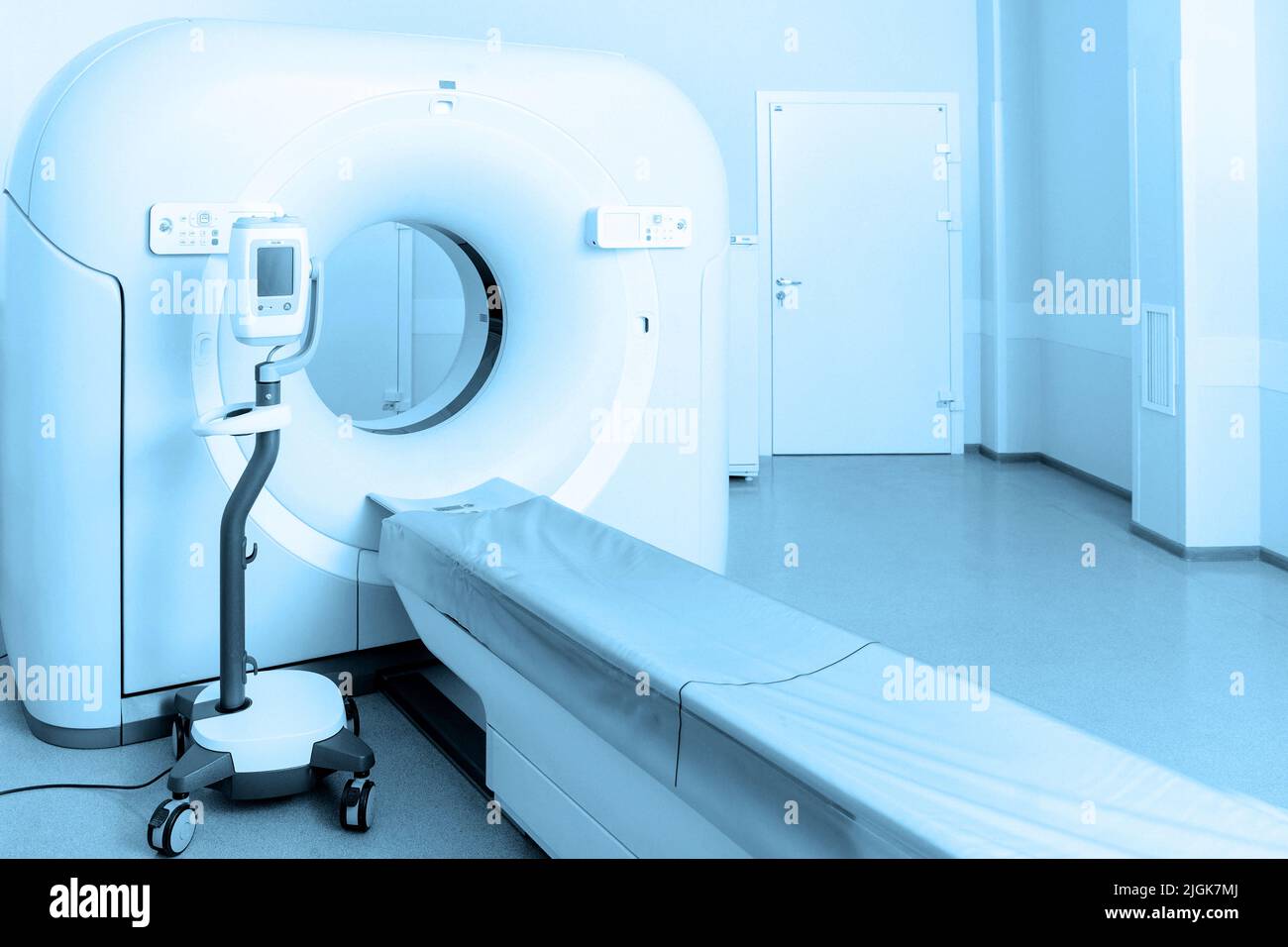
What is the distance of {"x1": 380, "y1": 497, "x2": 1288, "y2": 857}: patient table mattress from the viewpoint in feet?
4.09

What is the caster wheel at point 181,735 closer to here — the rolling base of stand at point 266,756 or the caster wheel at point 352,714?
the rolling base of stand at point 266,756

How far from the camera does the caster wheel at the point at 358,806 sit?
83.1 inches

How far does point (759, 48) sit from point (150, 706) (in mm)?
4124

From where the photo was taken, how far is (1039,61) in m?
5.56

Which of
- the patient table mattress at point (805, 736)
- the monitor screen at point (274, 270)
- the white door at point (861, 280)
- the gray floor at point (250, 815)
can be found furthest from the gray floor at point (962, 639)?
the monitor screen at point (274, 270)

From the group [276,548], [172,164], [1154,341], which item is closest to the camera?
[172,164]

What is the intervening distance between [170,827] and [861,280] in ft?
14.4

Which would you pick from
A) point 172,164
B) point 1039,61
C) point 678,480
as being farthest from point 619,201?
point 1039,61

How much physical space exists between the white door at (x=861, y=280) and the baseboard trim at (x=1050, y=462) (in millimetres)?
180

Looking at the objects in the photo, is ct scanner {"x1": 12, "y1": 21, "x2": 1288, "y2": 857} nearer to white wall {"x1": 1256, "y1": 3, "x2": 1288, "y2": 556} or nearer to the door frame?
white wall {"x1": 1256, "y1": 3, "x2": 1288, "y2": 556}

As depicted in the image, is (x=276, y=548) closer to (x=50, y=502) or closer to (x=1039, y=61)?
(x=50, y=502)

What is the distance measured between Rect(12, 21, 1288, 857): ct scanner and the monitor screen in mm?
28

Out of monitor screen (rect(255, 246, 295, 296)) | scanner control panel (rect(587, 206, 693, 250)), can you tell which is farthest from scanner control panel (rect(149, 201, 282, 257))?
scanner control panel (rect(587, 206, 693, 250))
